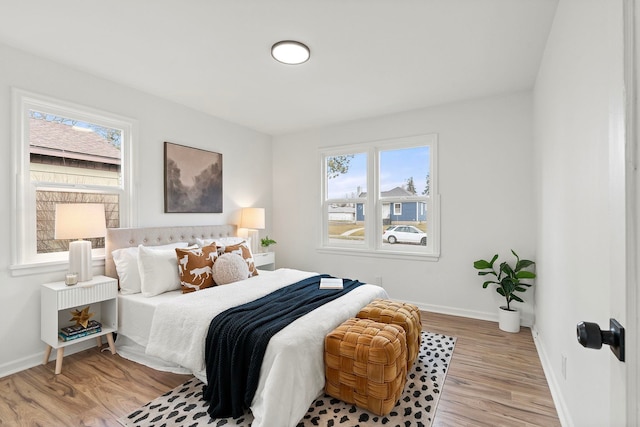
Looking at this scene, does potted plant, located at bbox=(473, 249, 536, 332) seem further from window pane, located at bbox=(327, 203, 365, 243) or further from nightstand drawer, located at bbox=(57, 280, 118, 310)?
nightstand drawer, located at bbox=(57, 280, 118, 310)

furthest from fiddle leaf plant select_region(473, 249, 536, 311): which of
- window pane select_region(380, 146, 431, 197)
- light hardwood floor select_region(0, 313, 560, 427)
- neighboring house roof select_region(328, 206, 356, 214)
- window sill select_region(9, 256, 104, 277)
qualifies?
window sill select_region(9, 256, 104, 277)

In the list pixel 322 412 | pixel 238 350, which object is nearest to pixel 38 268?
pixel 238 350

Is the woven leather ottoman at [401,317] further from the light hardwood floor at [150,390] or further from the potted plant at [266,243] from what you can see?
the potted plant at [266,243]

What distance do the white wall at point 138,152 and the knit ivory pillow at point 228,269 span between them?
1022 mm

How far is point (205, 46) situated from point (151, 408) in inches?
103

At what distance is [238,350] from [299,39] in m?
2.23

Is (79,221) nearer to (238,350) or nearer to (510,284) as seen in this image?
(238,350)

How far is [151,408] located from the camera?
199cm

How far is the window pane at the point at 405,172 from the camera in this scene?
157 inches

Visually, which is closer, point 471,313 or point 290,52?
point 290,52

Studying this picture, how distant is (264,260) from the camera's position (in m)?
4.39

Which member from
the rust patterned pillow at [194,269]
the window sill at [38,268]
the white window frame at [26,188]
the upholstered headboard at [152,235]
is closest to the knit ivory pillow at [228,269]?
the rust patterned pillow at [194,269]

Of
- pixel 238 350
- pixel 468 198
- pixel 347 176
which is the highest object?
pixel 347 176

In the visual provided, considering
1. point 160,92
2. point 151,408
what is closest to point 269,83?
point 160,92
